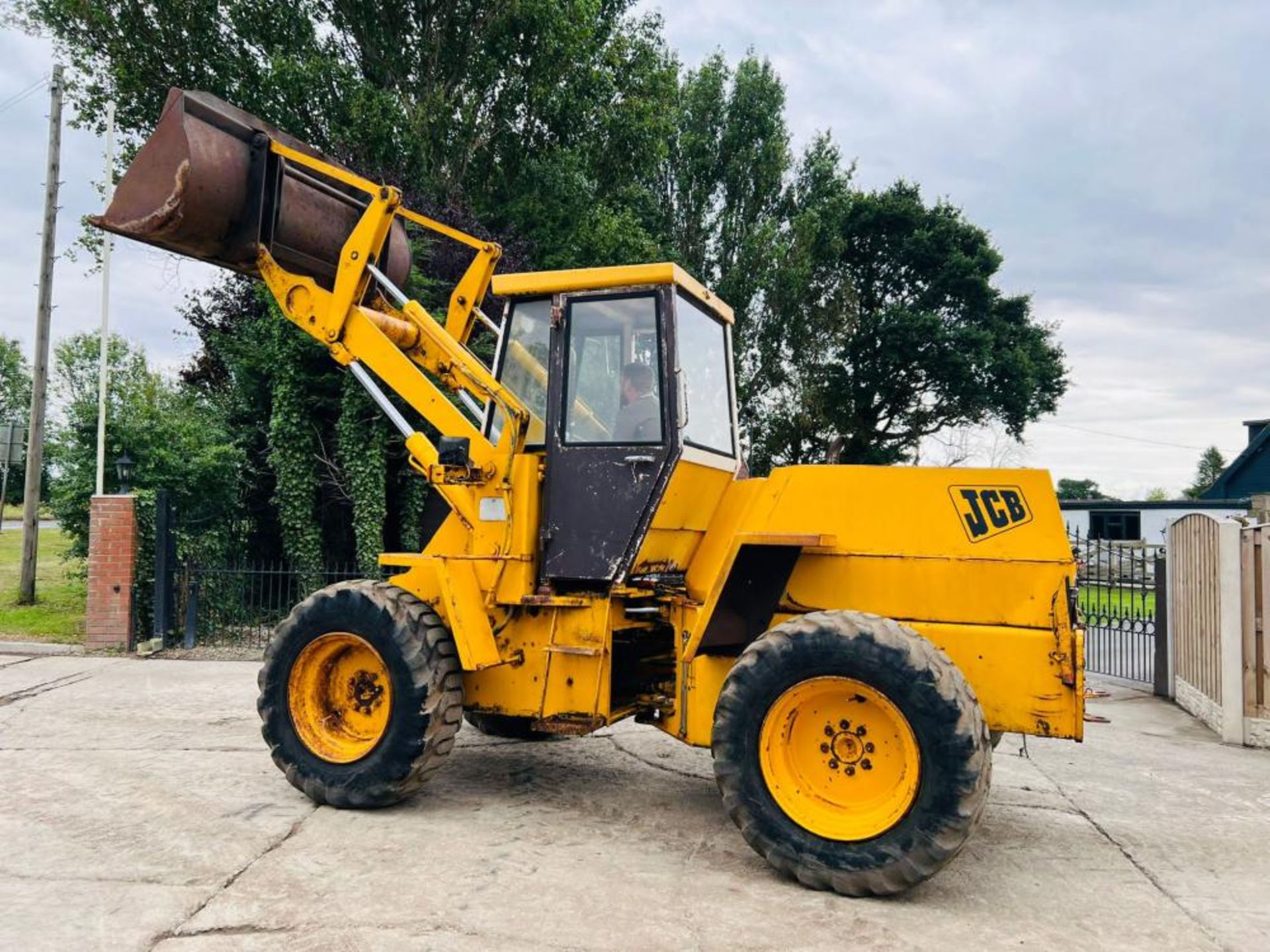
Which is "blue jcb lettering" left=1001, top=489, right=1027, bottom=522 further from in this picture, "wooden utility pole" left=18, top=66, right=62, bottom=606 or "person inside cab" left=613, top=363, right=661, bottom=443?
"wooden utility pole" left=18, top=66, right=62, bottom=606

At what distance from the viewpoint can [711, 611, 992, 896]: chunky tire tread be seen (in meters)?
3.75

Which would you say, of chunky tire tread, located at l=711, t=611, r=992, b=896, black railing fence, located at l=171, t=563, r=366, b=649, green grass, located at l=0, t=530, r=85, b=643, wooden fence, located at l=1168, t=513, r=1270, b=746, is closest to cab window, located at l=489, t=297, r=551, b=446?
chunky tire tread, located at l=711, t=611, r=992, b=896

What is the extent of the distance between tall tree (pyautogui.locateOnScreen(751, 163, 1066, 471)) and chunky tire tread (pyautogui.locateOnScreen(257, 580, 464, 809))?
1984 centimetres

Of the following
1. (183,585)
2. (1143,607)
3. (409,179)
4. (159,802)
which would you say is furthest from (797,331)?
(159,802)

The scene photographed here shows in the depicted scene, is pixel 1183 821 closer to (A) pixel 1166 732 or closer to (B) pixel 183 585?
(A) pixel 1166 732

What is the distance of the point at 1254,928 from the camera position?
12.1 ft

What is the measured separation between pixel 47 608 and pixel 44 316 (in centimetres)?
437

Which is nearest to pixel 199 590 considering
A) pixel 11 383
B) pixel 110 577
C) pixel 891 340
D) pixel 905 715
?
pixel 110 577

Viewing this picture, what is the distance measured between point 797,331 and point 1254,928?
2169 centimetres

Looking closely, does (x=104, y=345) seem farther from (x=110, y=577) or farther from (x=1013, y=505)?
(x=1013, y=505)

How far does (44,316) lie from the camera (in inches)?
547

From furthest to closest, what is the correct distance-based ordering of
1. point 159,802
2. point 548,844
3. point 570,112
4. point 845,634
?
1. point 570,112
2. point 159,802
3. point 548,844
4. point 845,634

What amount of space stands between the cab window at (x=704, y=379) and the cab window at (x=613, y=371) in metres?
0.17

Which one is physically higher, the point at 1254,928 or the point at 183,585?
the point at 183,585
